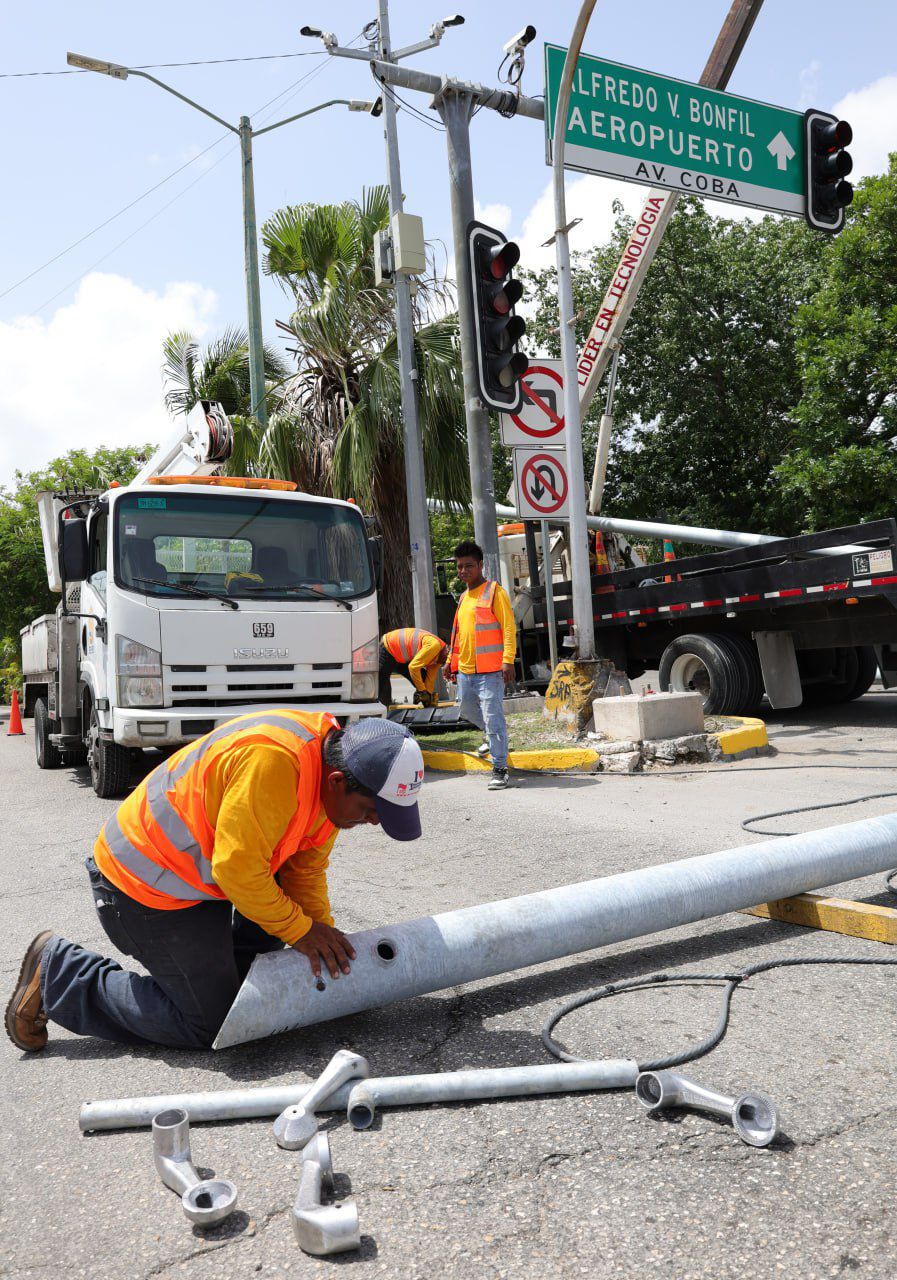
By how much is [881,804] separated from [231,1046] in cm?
446

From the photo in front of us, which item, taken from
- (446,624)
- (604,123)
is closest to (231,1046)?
(604,123)

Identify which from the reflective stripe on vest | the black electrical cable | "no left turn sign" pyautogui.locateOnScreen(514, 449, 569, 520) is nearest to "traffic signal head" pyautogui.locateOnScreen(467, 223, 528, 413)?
"no left turn sign" pyautogui.locateOnScreen(514, 449, 569, 520)

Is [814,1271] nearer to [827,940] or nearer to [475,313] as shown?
[827,940]

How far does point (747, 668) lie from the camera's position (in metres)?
10.7

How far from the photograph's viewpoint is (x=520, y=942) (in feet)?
11.4

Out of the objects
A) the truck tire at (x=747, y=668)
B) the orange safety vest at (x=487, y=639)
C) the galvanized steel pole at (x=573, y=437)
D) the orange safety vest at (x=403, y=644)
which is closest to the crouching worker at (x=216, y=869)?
the orange safety vest at (x=487, y=639)

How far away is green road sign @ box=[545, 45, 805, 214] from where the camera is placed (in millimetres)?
9641

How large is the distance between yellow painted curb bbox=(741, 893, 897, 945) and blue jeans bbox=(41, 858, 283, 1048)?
6.80ft

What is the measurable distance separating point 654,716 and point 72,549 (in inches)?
190

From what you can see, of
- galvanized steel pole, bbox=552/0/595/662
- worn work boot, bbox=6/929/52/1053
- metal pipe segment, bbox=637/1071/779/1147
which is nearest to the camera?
metal pipe segment, bbox=637/1071/779/1147

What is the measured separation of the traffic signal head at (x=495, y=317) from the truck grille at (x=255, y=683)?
109 inches

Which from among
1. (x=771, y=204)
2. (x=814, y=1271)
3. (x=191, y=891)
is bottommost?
(x=814, y=1271)

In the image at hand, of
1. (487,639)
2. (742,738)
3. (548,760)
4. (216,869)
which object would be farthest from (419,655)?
(216,869)

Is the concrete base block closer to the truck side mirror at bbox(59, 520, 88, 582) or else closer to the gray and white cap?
the truck side mirror at bbox(59, 520, 88, 582)
